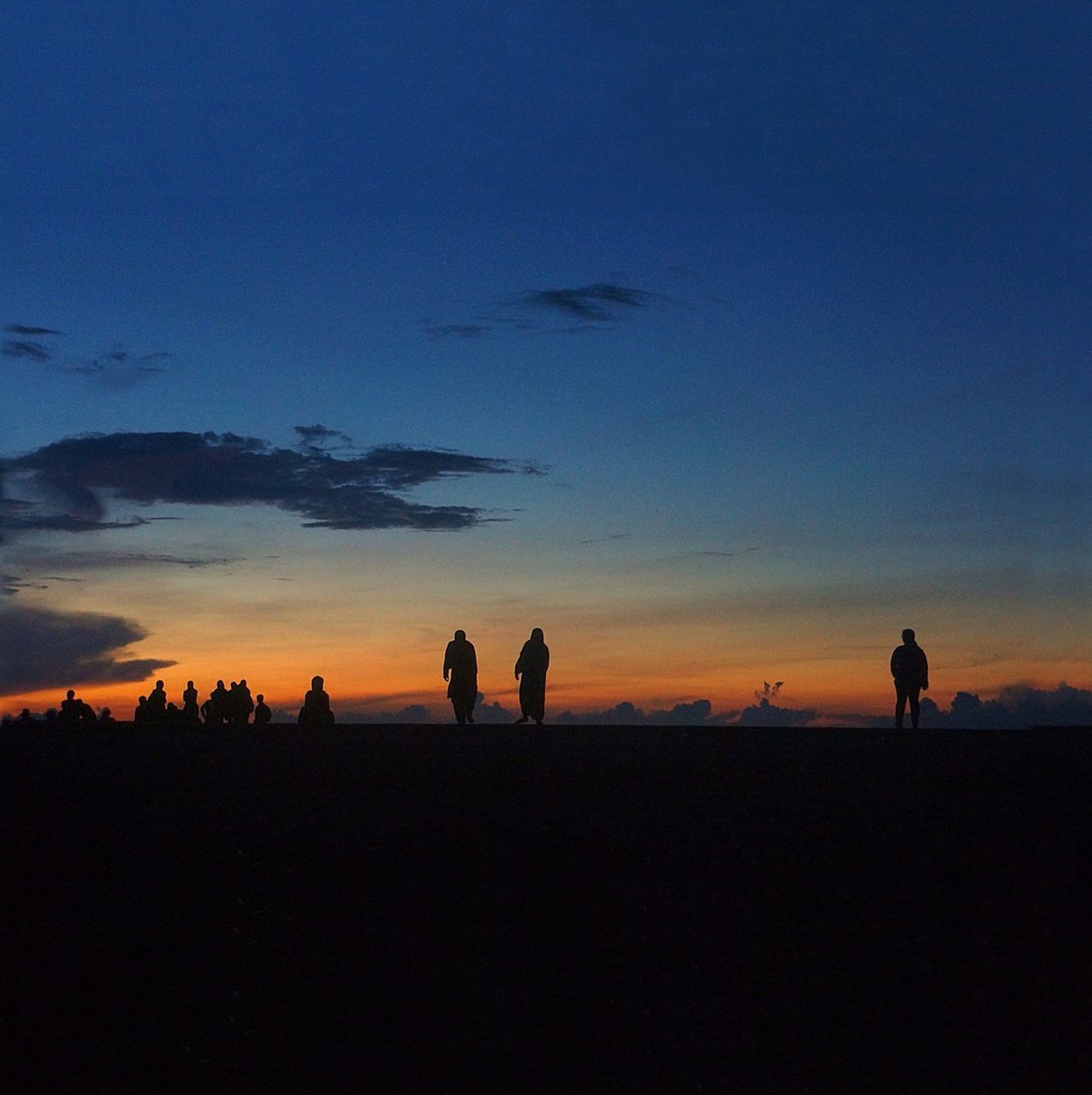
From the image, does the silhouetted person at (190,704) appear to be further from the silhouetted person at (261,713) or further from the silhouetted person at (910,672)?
the silhouetted person at (910,672)

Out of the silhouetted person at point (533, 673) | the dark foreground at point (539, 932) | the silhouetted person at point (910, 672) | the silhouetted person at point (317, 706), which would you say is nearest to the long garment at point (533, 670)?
the silhouetted person at point (533, 673)

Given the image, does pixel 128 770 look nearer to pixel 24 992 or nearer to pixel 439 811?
pixel 439 811

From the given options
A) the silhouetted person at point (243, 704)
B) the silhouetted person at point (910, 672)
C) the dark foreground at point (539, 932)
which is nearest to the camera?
the dark foreground at point (539, 932)

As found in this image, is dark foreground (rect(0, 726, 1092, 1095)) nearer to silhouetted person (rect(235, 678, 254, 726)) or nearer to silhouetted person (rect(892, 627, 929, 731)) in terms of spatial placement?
silhouetted person (rect(892, 627, 929, 731))

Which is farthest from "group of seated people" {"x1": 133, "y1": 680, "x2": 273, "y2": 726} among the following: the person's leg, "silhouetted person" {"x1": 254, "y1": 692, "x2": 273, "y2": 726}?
the person's leg

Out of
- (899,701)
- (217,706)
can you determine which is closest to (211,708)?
(217,706)

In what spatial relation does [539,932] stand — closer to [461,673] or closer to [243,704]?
[461,673]

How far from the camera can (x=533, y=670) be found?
1278 inches

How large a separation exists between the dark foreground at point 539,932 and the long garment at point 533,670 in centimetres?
1133

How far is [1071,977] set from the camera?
1441 centimetres

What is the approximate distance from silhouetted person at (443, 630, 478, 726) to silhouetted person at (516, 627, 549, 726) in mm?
968

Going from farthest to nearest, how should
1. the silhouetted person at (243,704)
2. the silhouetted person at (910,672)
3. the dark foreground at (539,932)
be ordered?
the silhouetted person at (243,704) → the silhouetted person at (910,672) → the dark foreground at (539,932)

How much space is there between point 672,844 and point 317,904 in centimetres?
422

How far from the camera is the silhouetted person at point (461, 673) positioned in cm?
3219
